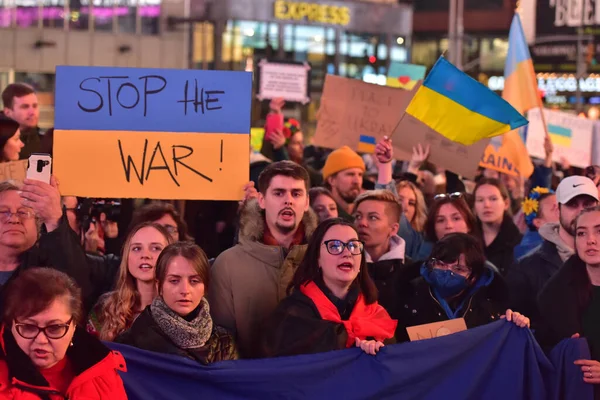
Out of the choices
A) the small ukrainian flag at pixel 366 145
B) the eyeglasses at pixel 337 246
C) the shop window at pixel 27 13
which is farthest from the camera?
the shop window at pixel 27 13

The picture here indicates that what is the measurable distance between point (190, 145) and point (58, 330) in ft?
6.88

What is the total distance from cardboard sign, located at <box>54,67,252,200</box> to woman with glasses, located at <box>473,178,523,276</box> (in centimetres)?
254

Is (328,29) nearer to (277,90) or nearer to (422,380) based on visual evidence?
(277,90)

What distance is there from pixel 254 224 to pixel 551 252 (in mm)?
1967

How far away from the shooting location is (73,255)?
523 centimetres

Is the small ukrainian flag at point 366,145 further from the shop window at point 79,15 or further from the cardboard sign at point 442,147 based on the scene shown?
the shop window at point 79,15

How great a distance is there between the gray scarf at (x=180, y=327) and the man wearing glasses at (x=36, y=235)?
1.83ft

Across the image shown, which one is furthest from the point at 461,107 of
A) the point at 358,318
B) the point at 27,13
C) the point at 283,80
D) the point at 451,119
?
the point at 27,13

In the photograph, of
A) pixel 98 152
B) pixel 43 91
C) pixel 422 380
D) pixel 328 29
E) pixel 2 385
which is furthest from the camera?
pixel 328 29

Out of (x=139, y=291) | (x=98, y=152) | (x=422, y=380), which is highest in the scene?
(x=98, y=152)

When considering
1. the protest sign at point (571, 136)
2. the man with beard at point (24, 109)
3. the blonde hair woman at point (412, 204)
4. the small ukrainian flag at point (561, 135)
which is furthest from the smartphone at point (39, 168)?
the small ukrainian flag at point (561, 135)

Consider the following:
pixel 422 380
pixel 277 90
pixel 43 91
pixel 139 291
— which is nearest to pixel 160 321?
pixel 139 291

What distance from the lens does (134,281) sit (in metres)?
5.48

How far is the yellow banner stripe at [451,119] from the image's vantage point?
7613mm
